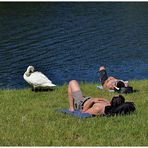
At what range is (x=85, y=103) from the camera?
49.6ft

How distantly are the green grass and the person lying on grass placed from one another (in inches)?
16.2

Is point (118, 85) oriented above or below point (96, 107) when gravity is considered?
above

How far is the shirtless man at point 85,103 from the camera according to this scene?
572 inches

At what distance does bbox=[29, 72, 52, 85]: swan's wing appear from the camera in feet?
68.9

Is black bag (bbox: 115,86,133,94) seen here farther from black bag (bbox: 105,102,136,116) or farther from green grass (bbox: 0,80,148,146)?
black bag (bbox: 105,102,136,116)

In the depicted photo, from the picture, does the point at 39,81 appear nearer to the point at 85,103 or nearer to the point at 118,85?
the point at 118,85

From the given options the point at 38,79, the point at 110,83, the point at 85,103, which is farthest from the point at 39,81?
the point at 85,103

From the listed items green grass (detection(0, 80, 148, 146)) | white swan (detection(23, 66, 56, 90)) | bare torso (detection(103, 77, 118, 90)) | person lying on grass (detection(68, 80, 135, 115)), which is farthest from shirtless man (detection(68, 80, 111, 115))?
bare torso (detection(103, 77, 118, 90))

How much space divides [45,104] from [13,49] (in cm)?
2564

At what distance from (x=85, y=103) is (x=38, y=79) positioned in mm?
6478

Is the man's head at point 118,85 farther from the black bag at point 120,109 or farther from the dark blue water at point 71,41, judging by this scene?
the dark blue water at point 71,41

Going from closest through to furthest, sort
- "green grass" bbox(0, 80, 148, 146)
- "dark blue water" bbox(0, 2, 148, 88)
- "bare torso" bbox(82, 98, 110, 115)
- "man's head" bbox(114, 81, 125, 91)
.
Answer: "green grass" bbox(0, 80, 148, 146), "bare torso" bbox(82, 98, 110, 115), "man's head" bbox(114, 81, 125, 91), "dark blue water" bbox(0, 2, 148, 88)

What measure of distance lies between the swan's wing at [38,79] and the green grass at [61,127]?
115 inches

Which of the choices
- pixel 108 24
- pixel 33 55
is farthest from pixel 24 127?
pixel 108 24
